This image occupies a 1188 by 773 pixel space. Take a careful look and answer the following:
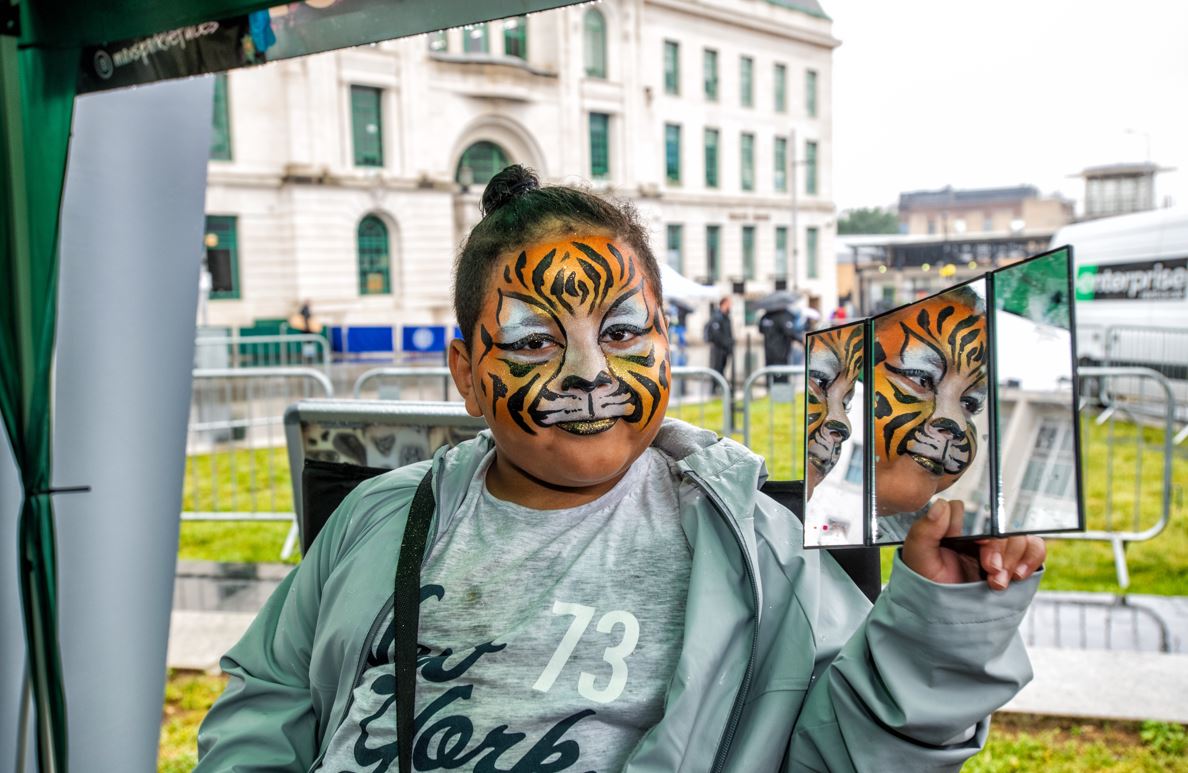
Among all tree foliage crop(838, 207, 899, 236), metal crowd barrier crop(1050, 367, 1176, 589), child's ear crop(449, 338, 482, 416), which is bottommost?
metal crowd barrier crop(1050, 367, 1176, 589)

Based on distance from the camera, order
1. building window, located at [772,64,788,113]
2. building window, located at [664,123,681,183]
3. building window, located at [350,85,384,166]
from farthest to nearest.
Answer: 1. building window, located at [772,64,788,113]
2. building window, located at [664,123,681,183]
3. building window, located at [350,85,384,166]

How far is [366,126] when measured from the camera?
26.1 meters

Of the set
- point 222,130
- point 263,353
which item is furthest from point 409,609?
point 222,130

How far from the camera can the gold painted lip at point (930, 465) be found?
1134 mm

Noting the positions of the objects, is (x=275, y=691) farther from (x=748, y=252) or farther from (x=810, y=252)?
(x=810, y=252)

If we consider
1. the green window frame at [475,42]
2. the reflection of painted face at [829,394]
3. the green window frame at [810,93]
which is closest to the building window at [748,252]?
the green window frame at [810,93]

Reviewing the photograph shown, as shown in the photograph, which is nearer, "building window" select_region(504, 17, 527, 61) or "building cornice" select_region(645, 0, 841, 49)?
"building window" select_region(504, 17, 527, 61)

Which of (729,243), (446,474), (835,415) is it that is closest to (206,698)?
(446,474)

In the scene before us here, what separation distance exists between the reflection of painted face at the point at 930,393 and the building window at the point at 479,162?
2830cm

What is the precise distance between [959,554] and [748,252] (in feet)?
112

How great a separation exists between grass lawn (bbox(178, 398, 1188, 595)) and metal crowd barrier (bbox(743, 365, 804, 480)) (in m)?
0.01

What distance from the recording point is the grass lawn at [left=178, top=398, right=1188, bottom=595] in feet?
17.7

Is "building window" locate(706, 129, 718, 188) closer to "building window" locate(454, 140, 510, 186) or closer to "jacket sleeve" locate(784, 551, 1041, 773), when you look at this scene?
"building window" locate(454, 140, 510, 186)

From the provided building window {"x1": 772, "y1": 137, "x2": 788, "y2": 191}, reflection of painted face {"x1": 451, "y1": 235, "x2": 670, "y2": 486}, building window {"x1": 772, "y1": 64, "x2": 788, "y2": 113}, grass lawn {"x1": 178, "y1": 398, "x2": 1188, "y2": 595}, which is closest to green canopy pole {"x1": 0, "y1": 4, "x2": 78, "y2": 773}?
reflection of painted face {"x1": 451, "y1": 235, "x2": 670, "y2": 486}
